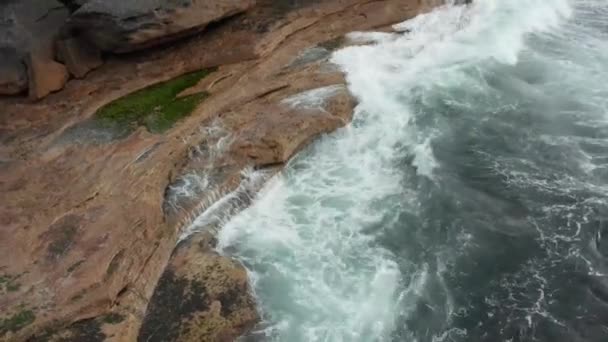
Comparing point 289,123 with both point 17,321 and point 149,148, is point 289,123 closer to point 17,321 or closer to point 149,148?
point 149,148

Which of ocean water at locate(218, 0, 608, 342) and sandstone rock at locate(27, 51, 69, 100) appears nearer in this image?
ocean water at locate(218, 0, 608, 342)

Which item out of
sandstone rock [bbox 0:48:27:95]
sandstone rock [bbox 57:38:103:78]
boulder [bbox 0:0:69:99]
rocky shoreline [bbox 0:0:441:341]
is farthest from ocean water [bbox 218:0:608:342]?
sandstone rock [bbox 0:48:27:95]

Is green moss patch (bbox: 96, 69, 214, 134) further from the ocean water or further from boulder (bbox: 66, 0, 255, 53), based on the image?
the ocean water

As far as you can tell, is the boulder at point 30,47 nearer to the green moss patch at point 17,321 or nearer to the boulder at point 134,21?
the boulder at point 134,21

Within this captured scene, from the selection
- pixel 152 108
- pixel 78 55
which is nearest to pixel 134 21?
pixel 78 55

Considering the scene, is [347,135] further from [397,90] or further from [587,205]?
[587,205]

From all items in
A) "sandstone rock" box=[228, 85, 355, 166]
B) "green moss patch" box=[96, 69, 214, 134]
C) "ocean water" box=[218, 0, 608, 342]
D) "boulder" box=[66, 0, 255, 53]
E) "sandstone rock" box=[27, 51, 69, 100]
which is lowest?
"ocean water" box=[218, 0, 608, 342]
